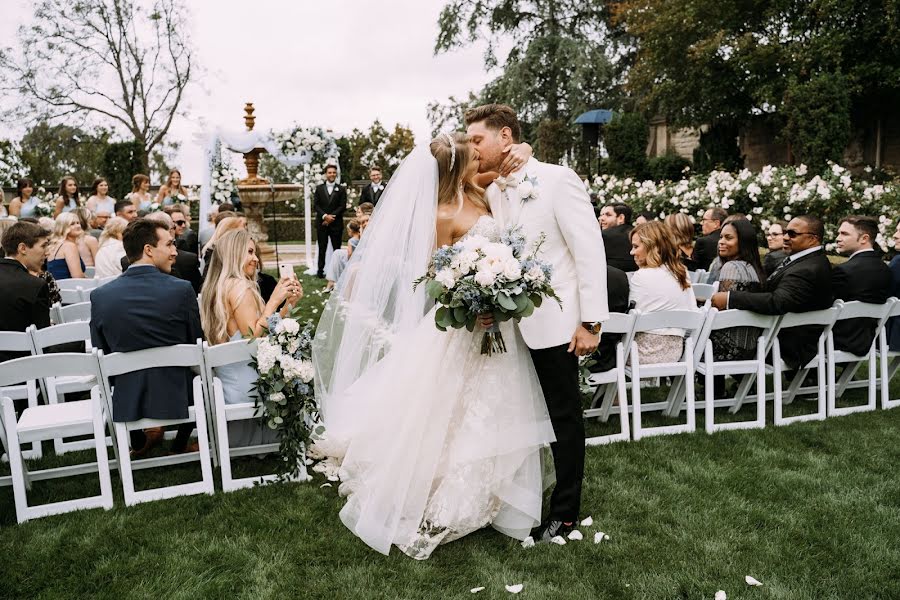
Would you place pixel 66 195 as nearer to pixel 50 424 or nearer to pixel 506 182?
pixel 50 424

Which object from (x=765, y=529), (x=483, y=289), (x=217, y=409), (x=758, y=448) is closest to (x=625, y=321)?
(x=758, y=448)

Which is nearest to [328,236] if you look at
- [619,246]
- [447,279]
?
[619,246]

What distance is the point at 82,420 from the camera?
149 inches

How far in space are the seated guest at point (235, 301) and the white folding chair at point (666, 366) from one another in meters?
2.29

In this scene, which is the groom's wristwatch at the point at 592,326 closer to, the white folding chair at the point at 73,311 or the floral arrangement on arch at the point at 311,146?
the white folding chair at the point at 73,311

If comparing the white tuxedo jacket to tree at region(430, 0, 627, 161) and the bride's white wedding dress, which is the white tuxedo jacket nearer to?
the bride's white wedding dress

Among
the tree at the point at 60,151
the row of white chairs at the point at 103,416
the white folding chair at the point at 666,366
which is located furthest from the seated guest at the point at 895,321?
the tree at the point at 60,151

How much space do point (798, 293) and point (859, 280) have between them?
762 mm

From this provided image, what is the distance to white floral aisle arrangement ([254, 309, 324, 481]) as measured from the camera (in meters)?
4.00

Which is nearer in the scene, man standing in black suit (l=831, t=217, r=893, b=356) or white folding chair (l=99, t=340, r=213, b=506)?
white folding chair (l=99, t=340, r=213, b=506)

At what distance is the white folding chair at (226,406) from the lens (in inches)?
157

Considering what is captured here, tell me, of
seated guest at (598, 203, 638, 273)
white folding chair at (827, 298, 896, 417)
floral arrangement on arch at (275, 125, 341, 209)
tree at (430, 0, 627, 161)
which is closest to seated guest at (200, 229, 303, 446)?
seated guest at (598, 203, 638, 273)

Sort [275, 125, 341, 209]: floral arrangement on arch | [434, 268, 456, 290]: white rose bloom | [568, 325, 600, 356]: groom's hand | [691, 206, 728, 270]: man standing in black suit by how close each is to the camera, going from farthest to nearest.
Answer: [275, 125, 341, 209]: floral arrangement on arch
[691, 206, 728, 270]: man standing in black suit
[568, 325, 600, 356]: groom's hand
[434, 268, 456, 290]: white rose bloom

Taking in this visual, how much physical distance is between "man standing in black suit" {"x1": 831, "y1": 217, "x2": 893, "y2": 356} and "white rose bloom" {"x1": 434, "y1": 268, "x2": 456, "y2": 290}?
352 cm
